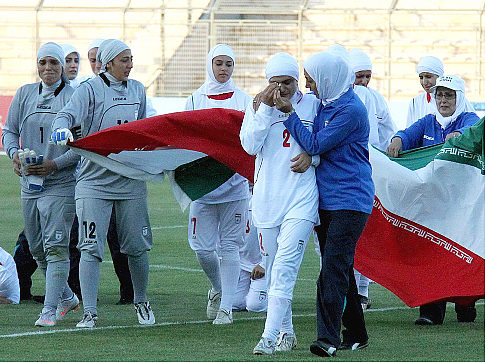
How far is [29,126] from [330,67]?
2.61m

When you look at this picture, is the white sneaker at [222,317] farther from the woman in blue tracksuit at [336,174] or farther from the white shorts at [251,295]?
the woman in blue tracksuit at [336,174]

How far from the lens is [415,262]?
309 inches

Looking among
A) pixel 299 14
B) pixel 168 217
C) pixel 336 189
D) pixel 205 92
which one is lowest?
pixel 168 217

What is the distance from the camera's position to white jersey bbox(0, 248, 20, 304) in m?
8.97

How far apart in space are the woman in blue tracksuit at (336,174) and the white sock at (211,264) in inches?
74.7

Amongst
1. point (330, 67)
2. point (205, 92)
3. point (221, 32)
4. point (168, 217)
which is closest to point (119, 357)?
point (330, 67)

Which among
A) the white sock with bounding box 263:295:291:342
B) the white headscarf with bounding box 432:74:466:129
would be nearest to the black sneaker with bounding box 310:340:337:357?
the white sock with bounding box 263:295:291:342

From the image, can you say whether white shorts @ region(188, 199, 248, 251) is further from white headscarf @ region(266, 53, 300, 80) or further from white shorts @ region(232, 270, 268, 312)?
white headscarf @ region(266, 53, 300, 80)

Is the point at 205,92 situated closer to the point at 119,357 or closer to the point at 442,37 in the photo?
the point at 119,357

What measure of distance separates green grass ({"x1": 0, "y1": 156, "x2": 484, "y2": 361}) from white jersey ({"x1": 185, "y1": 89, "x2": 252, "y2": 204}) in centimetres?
95

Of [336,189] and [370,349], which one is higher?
[336,189]

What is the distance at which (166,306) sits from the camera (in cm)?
895

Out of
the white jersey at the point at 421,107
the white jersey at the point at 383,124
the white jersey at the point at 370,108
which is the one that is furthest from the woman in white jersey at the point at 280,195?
the white jersey at the point at 383,124

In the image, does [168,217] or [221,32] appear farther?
[221,32]
